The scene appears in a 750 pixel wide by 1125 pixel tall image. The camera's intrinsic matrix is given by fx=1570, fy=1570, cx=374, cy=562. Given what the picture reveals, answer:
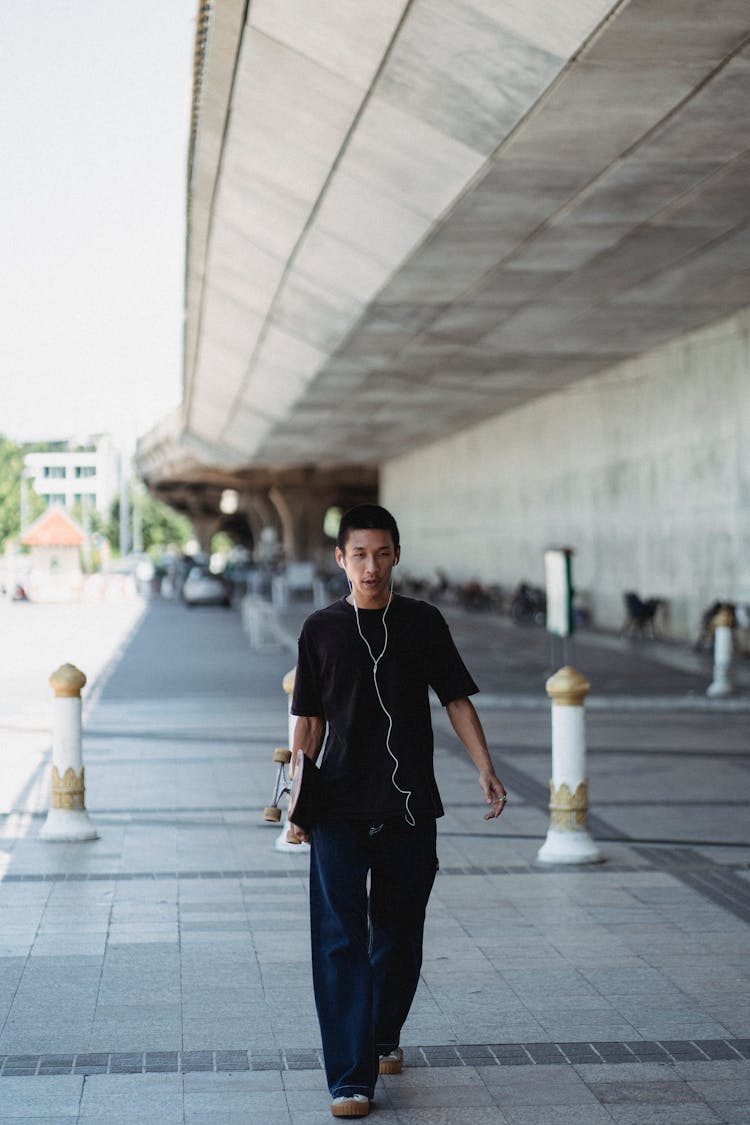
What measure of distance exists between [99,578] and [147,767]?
50.4m

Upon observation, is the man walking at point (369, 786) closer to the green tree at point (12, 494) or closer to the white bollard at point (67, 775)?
the white bollard at point (67, 775)

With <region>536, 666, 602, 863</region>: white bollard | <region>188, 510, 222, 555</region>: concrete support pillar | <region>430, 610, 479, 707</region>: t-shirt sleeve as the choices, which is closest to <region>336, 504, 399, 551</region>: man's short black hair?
<region>430, 610, 479, 707</region>: t-shirt sleeve

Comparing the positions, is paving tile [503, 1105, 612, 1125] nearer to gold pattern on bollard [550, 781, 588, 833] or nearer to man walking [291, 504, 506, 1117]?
man walking [291, 504, 506, 1117]

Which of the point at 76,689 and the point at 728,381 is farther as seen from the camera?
the point at 728,381

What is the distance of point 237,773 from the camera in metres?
11.5

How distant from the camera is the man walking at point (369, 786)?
444 centimetres

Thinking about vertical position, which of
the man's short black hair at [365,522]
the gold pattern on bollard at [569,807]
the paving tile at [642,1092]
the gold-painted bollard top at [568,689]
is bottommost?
the paving tile at [642,1092]

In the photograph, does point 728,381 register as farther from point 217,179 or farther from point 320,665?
point 320,665

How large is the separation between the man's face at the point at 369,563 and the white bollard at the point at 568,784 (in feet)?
11.8

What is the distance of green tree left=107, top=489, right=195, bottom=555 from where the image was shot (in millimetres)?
87875

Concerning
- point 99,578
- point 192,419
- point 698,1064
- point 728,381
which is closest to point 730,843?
point 698,1064

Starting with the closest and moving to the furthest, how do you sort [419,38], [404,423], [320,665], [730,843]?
[320,665] → [730,843] → [419,38] → [404,423]

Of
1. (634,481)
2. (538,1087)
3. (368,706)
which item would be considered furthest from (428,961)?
(634,481)

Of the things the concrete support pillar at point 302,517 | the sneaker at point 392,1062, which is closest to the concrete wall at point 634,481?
the sneaker at point 392,1062
